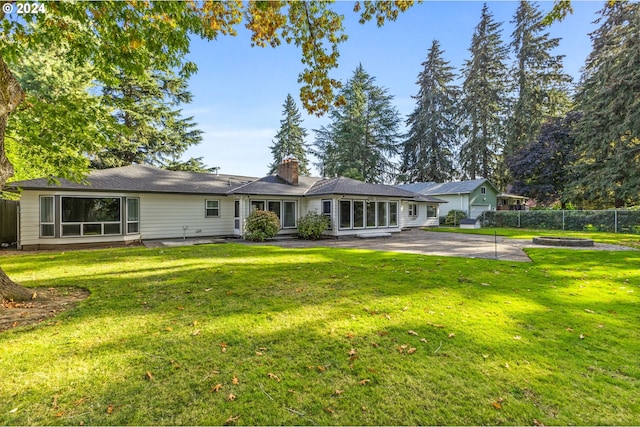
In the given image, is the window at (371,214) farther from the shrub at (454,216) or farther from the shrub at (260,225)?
the shrub at (454,216)

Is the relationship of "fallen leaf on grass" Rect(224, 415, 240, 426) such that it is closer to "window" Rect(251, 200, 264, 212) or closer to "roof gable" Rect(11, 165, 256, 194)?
"roof gable" Rect(11, 165, 256, 194)

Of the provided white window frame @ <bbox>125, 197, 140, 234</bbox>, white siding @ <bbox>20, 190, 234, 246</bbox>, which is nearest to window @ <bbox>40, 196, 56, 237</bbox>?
white siding @ <bbox>20, 190, 234, 246</bbox>

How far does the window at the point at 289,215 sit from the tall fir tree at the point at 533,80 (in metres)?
31.5

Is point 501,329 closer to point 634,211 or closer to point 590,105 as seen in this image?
point 634,211

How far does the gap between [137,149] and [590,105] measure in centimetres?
3866

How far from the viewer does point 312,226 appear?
52.3 ft

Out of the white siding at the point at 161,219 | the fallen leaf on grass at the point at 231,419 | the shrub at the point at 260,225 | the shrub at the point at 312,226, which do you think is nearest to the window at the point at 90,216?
the white siding at the point at 161,219

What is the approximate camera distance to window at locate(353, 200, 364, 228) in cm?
1759

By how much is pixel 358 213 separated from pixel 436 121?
97.8 feet

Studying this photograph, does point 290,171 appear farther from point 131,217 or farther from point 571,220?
point 571,220

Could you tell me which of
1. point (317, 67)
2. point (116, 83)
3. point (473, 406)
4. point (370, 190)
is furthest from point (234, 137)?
point (473, 406)

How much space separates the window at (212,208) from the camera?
53.4ft

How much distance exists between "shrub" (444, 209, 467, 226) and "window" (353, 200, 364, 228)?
577 inches

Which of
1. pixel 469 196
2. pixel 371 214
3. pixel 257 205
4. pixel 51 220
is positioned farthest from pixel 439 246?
pixel 469 196
